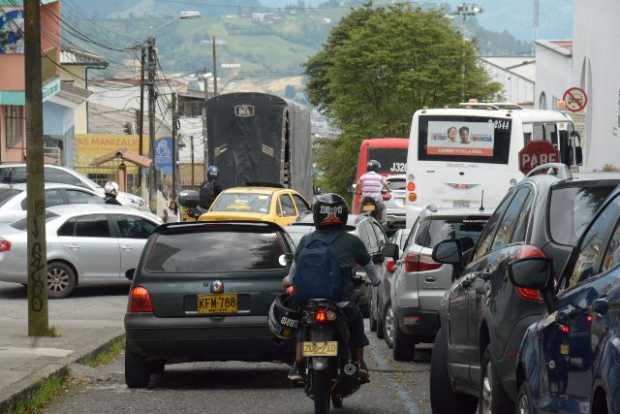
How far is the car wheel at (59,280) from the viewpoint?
24.2 metres

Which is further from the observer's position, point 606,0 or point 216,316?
point 606,0

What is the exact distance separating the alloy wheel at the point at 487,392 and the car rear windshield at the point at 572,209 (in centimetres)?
95

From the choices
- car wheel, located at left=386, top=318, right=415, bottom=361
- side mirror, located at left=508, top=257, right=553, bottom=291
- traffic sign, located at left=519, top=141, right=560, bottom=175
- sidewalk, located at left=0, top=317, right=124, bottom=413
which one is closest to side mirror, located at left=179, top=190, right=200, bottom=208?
traffic sign, located at left=519, top=141, right=560, bottom=175

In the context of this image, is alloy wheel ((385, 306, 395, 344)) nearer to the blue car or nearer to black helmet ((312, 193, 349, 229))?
black helmet ((312, 193, 349, 229))

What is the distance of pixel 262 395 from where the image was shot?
1266 centimetres

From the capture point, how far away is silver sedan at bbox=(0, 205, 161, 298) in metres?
24.0

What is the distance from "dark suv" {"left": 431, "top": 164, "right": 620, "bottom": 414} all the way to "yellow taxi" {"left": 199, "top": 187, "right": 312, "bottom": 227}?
16.6 m

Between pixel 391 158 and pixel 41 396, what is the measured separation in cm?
3522

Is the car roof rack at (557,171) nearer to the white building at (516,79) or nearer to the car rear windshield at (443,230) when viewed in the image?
the car rear windshield at (443,230)

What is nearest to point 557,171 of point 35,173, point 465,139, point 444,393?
point 444,393

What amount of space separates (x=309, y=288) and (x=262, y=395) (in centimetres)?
246

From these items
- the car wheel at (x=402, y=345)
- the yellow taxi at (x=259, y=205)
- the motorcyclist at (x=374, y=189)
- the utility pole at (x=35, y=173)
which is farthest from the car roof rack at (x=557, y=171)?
the motorcyclist at (x=374, y=189)

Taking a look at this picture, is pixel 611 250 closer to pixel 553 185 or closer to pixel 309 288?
pixel 553 185

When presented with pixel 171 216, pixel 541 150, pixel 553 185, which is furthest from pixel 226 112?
pixel 171 216
